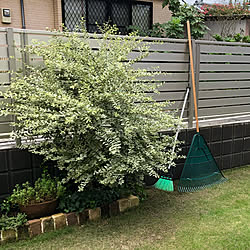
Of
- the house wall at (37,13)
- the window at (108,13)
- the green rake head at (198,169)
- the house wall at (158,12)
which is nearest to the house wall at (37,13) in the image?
the house wall at (37,13)

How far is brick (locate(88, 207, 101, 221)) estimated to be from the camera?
10.5ft

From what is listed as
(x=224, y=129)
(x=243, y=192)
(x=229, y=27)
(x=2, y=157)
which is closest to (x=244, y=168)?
(x=224, y=129)

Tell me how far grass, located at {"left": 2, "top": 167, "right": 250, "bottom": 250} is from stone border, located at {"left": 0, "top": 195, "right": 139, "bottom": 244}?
61mm

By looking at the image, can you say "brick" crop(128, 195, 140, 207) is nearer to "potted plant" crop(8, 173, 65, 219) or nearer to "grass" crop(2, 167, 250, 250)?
"grass" crop(2, 167, 250, 250)

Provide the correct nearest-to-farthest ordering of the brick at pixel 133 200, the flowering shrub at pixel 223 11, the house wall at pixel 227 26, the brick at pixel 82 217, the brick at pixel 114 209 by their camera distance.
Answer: the brick at pixel 82 217 < the brick at pixel 114 209 < the brick at pixel 133 200 < the flowering shrub at pixel 223 11 < the house wall at pixel 227 26

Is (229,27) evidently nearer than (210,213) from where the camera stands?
No

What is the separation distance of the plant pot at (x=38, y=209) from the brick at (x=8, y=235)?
0.69 feet

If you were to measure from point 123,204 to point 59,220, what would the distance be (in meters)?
0.68

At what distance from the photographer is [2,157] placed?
3154 millimetres

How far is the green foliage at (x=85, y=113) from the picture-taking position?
285 cm

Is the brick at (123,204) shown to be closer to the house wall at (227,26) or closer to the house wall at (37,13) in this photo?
the house wall at (37,13)

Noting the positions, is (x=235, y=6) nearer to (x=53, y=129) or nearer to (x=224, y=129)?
(x=224, y=129)

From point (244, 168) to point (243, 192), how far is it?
1.06 metres

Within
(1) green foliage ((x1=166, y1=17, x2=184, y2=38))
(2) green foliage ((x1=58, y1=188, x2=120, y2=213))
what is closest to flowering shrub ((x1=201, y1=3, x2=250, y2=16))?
(1) green foliage ((x1=166, y1=17, x2=184, y2=38))
